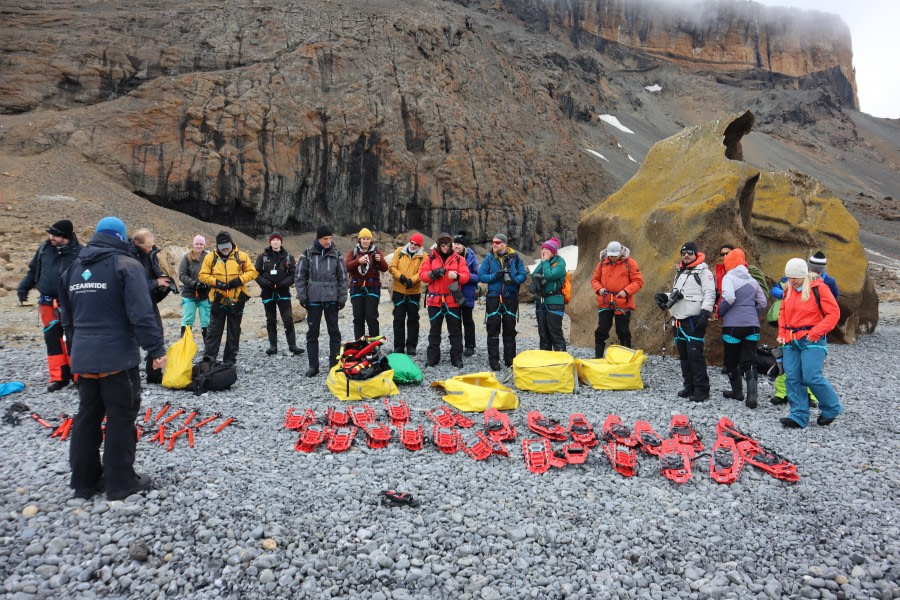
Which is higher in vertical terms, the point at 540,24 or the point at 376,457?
the point at 540,24

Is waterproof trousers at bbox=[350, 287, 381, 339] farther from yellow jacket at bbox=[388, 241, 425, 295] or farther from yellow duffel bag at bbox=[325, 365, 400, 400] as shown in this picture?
yellow duffel bag at bbox=[325, 365, 400, 400]

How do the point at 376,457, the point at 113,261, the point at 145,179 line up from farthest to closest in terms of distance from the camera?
the point at 145,179, the point at 376,457, the point at 113,261

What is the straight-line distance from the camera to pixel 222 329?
9.13m

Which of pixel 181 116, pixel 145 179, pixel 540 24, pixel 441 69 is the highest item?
pixel 540 24

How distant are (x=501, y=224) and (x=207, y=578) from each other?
3523cm

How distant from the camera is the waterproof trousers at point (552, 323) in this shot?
30.6ft

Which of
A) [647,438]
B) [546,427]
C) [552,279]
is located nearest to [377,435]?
[546,427]

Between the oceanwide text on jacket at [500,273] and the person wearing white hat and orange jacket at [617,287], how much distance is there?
5.14 feet

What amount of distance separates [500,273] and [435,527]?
5.74 m

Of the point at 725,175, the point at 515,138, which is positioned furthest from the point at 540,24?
the point at 725,175

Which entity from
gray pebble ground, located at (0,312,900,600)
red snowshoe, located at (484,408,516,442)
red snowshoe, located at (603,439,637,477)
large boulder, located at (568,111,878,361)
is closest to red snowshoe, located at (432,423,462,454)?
gray pebble ground, located at (0,312,900,600)

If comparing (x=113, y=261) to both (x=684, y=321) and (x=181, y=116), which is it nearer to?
(x=684, y=321)

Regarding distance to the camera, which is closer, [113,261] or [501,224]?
[113,261]

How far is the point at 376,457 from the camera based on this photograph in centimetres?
552
